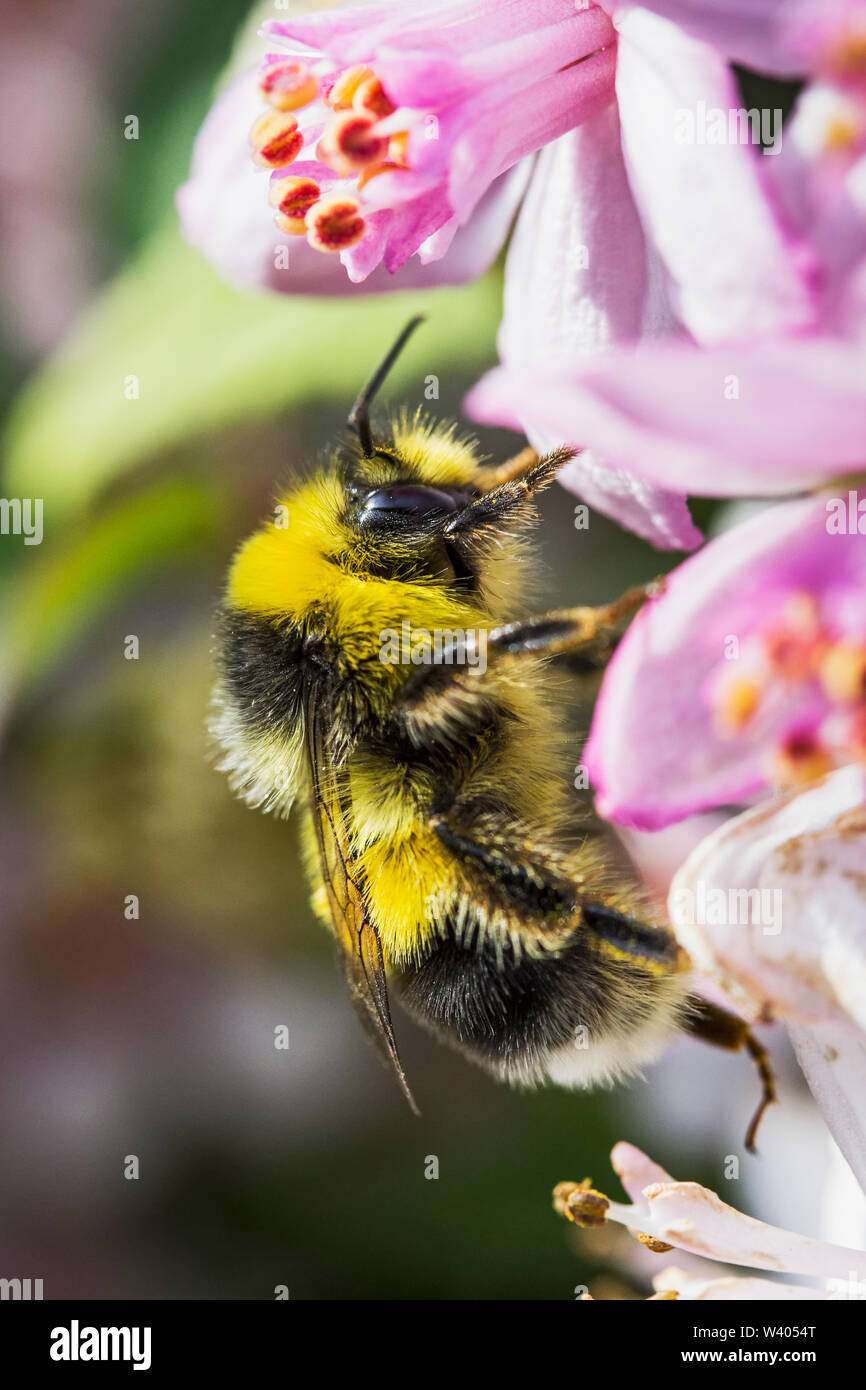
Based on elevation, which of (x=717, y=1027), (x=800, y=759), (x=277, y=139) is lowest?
(x=717, y=1027)

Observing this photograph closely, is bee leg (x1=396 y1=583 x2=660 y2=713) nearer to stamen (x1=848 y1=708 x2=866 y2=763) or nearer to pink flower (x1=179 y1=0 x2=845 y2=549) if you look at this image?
pink flower (x1=179 y1=0 x2=845 y2=549)

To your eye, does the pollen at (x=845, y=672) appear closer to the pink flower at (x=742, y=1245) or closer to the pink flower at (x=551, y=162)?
the pink flower at (x=551, y=162)

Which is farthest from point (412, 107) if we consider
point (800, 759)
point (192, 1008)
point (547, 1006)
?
point (192, 1008)

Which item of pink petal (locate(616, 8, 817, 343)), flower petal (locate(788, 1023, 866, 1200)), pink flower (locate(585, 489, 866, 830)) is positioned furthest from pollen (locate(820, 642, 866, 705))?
flower petal (locate(788, 1023, 866, 1200))

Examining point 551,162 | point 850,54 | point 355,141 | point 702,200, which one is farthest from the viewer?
point 551,162

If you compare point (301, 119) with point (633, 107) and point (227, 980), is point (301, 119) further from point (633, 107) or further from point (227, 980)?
point (227, 980)

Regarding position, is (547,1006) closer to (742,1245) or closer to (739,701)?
(742,1245)
